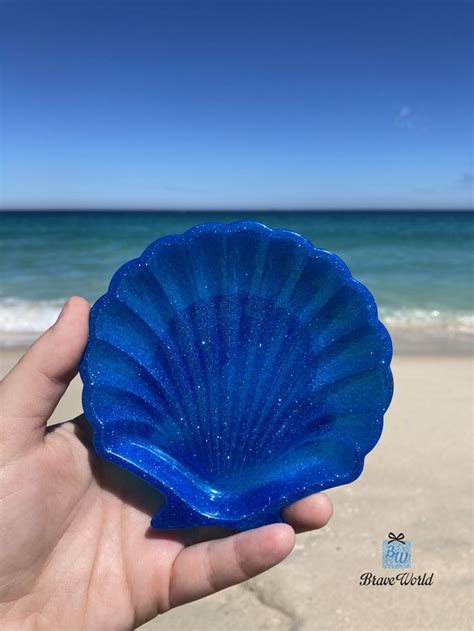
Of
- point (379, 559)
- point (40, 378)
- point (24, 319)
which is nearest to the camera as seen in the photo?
point (40, 378)

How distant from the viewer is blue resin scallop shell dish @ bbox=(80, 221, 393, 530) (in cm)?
155

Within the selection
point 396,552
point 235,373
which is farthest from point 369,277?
point 235,373

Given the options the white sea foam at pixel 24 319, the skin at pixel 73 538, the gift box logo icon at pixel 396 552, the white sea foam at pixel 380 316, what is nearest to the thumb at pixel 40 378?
the skin at pixel 73 538

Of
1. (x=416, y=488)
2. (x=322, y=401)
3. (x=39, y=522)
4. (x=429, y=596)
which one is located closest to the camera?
(x=39, y=522)

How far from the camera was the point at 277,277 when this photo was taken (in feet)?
5.19

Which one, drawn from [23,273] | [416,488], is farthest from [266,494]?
[23,273]

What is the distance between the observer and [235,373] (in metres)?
1.68

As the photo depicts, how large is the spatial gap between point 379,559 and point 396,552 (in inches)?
3.6

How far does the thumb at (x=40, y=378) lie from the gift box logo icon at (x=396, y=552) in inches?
63.1

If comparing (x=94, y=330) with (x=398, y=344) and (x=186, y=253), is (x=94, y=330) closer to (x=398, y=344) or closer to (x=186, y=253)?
(x=186, y=253)

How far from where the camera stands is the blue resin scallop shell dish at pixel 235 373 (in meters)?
1.55

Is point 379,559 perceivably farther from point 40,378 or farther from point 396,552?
point 40,378

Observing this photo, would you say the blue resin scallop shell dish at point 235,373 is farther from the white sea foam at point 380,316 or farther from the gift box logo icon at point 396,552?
the white sea foam at point 380,316

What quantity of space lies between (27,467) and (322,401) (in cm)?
77
